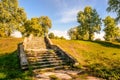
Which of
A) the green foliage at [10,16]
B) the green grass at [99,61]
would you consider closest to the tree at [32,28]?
the green foliage at [10,16]

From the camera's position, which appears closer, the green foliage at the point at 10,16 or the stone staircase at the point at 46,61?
the stone staircase at the point at 46,61

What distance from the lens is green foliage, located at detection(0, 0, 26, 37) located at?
50.2 meters

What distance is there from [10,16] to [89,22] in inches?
939

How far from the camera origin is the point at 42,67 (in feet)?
47.3

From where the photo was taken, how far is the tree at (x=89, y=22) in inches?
2186

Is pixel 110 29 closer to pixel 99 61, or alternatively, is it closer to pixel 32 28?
pixel 32 28

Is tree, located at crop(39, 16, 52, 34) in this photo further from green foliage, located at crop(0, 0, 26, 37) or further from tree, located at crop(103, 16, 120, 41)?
tree, located at crop(103, 16, 120, 41)

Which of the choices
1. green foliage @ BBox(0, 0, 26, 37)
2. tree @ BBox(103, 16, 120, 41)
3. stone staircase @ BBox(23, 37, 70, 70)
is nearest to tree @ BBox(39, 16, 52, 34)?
green foliage @ BBox(0, 0, 26, 37)

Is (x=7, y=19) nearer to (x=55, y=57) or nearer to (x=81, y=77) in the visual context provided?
(x=55, y=57)

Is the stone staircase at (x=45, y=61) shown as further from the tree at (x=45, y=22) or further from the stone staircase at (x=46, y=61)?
the tree at (x=45, y=22)

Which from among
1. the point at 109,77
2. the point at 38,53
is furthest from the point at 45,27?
the point at 109,77

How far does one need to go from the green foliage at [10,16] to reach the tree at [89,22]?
17.8m

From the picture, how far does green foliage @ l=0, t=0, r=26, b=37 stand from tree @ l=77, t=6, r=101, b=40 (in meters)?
17.8

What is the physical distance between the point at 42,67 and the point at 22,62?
5.36 feet
